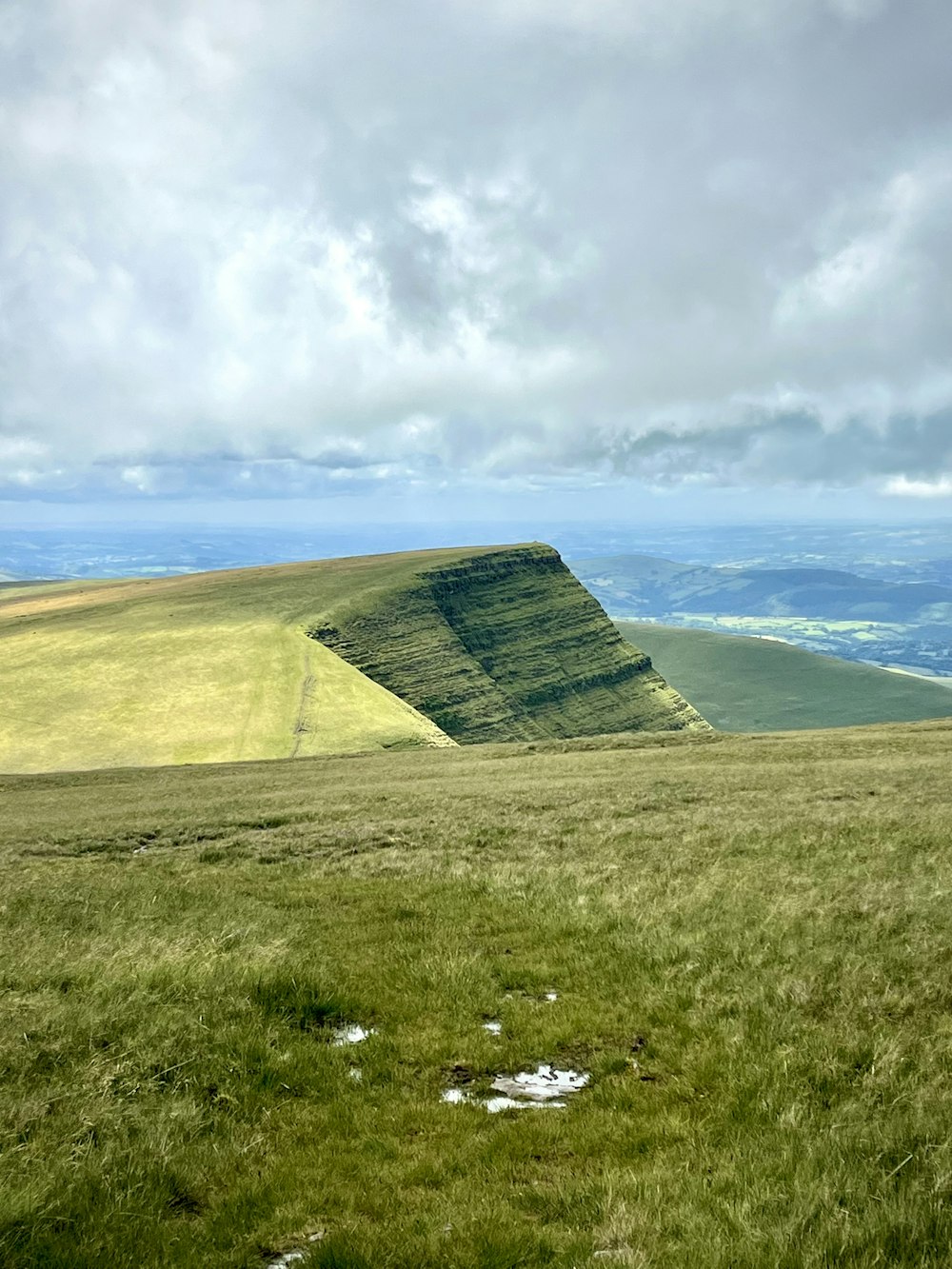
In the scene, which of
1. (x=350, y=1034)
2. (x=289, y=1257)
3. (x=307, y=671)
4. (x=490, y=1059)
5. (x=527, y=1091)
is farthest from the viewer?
(x=307, y=671)

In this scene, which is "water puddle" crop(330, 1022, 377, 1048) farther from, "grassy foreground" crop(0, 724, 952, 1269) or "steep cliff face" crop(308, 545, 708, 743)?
"steep cliff face" crop(308, 545, 708, 743)

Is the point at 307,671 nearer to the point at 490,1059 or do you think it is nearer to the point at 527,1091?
the point at 490,1059

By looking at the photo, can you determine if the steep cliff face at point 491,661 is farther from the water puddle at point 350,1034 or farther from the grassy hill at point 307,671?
the water puddle at point 350,1034

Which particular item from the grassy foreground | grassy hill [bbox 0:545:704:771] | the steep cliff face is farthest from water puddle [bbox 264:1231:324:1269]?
the steep cliff face

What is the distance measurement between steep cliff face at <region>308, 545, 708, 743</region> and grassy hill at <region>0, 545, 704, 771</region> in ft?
1.28

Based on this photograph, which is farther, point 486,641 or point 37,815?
point 486,641

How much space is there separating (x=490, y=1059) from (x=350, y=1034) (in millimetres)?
1680

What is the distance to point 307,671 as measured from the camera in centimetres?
12950

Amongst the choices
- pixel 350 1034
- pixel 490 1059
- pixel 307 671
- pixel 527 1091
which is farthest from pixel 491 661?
pixel 527 1091

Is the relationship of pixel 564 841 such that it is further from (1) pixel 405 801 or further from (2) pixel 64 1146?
(2) pixel 64 1146

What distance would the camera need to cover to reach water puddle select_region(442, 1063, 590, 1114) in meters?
7.30

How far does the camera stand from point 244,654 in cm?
13350

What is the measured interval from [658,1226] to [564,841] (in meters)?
14.6

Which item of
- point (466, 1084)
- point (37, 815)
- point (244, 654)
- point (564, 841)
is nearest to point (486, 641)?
point (244, 654)
